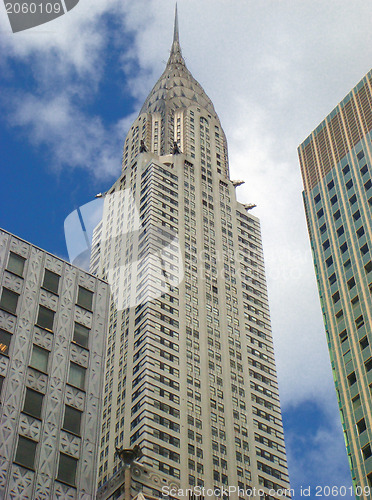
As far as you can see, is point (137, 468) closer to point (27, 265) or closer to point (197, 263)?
point (27, 265)

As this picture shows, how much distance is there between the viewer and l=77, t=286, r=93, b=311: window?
5519 cm

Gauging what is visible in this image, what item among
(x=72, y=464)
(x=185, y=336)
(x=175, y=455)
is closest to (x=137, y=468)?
(x=72, y=464)

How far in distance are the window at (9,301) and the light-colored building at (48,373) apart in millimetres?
64

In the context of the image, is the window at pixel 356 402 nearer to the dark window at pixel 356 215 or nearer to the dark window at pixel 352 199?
the dark window at pixel 356 215

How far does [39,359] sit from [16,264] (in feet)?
24.0

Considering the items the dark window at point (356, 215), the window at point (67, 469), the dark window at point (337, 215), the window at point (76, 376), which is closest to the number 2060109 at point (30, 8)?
the window at point (76, 376)

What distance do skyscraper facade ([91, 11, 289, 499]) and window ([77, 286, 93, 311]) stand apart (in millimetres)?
33820

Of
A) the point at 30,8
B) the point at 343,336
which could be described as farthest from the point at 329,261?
the point at 30,8

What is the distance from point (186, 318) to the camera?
11769 centimetres

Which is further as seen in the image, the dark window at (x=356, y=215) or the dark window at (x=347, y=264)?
the dark window at (x=356, y=215)

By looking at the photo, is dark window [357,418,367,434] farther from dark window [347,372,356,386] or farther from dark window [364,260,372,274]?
dark window [364,260,372,274]

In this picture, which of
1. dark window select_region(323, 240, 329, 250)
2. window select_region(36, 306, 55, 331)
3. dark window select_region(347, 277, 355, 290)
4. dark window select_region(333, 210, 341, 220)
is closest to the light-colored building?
window select_region(36, 306, 55, 331)

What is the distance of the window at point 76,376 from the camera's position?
164 feet

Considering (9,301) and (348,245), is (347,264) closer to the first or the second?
(348,245)
